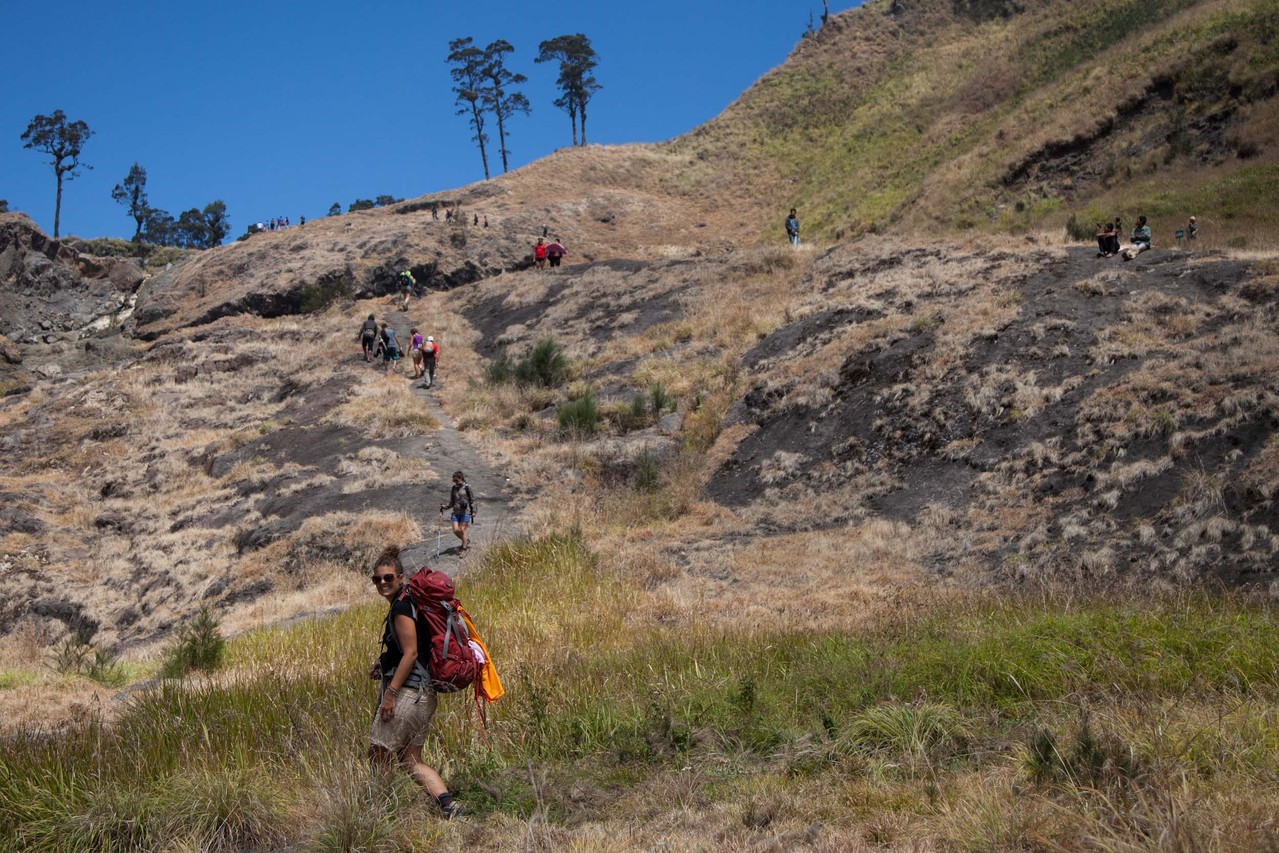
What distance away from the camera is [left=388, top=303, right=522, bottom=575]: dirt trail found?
587 inches

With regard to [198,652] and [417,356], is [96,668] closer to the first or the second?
[198,652]

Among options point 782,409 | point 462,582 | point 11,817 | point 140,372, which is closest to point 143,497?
point 140,372

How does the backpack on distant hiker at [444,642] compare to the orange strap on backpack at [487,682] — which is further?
the orange strap on backpack at [487,682]

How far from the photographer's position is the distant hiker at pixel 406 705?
16.9 ft

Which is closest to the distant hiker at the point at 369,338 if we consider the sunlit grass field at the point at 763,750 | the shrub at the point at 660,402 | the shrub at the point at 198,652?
the shrub at the point at 660,402

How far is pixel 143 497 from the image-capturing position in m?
23.4

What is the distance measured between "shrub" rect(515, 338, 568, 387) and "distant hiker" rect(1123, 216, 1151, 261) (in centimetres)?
1490

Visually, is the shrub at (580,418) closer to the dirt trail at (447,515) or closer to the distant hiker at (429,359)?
the dirt trail at (447,515)

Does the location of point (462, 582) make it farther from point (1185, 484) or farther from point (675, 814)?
point (1185, 484)

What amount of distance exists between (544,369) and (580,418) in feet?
16.3

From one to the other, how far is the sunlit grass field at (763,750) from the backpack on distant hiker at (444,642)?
0.64m

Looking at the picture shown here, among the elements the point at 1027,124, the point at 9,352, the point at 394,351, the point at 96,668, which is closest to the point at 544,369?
the point at 394,351

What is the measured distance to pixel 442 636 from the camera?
5.29 m

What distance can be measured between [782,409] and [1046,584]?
391 inches
